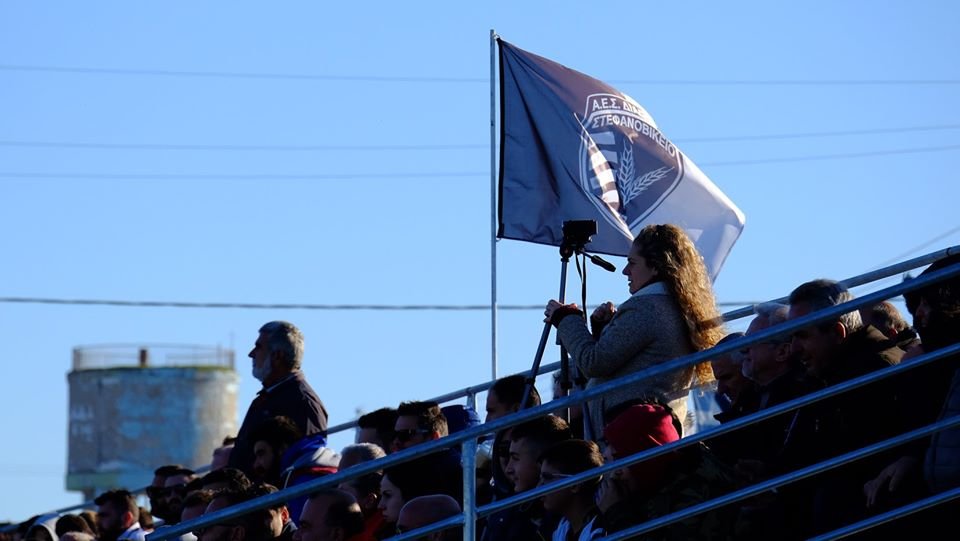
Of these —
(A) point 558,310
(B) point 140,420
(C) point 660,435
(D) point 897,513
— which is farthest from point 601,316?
(B) point 140,420

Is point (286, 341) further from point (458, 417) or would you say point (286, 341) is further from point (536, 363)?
point (536, 363)

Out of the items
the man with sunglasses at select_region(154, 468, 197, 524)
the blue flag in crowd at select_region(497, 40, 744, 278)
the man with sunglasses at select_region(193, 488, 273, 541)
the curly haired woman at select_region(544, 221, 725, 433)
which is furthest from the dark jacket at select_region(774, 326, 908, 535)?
the man with sunglasses at select_region(154, 468, 197, 524)

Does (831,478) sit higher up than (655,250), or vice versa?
(655,250)

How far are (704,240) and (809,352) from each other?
3.60 meters

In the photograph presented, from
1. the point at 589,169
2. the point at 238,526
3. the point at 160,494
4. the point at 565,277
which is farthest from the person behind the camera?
the point at 160,494

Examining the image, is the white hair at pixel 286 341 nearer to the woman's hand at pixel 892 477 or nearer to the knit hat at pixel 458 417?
the knit hat at pixel 458 417

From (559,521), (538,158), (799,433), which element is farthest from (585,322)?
(538,158)

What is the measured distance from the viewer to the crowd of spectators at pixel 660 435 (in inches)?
226

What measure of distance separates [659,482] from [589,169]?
3.85m

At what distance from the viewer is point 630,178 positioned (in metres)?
9.63

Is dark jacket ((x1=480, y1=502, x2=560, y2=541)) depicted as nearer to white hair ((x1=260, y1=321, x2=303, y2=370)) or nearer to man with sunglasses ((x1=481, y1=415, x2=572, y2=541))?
man with sunglasses ((x1=481, y1=415, x2=572, y2=541))

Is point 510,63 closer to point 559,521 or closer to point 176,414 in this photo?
point 559,521

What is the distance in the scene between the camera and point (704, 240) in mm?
9695

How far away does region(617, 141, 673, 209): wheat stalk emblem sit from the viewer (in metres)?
9.59
